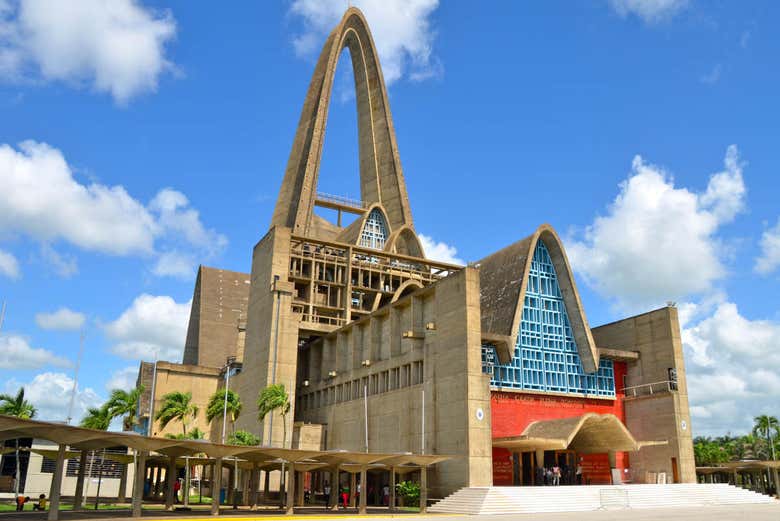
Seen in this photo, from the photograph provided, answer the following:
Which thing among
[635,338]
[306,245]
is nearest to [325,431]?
[306,245]

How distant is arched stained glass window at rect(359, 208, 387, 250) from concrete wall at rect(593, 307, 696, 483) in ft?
98.3

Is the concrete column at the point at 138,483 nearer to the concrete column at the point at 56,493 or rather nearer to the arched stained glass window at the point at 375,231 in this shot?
the concrete column at the point at 56,493

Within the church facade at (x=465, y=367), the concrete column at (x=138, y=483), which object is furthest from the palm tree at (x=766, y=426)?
the concrete column at (x=138, y=483)

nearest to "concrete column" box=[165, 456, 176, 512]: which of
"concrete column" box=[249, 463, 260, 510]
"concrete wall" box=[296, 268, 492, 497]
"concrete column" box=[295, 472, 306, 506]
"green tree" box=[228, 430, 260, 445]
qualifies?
"concrete column" box=[249, 463, 260, 510]

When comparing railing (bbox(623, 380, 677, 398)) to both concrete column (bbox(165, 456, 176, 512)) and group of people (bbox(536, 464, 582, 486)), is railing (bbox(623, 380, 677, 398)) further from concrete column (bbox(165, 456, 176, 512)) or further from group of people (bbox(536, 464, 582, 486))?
concrete column (bbox(165, 456, 176, 512))

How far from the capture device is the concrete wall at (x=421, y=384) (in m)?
36.4

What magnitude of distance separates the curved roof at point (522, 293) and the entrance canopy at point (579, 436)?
17.6 ft

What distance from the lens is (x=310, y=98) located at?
82062 mm

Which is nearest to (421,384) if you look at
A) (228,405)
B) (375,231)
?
(228,405)

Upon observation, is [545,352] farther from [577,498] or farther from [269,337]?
[269,337]

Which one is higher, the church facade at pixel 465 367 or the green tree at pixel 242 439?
the church facade at pixel 465 367

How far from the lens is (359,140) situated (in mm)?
89562

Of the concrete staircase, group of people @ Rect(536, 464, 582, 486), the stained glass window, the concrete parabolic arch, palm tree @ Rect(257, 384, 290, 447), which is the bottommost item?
the concrete staircase

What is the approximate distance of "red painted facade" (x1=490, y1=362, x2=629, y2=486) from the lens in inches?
1666
